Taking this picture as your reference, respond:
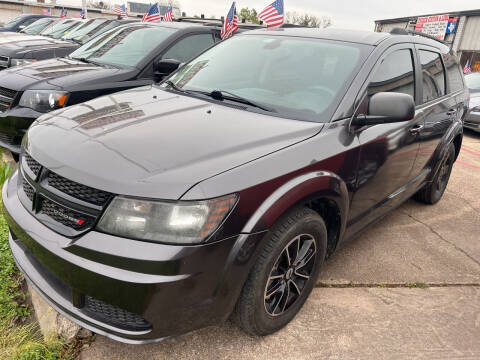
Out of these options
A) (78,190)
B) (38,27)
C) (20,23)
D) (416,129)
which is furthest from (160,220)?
(20,23)

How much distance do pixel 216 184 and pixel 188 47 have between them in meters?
3.81

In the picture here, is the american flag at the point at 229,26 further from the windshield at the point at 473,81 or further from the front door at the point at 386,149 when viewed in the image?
the windshield at the point at 473,81

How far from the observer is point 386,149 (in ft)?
8.88

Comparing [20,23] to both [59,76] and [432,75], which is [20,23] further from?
[432,75]

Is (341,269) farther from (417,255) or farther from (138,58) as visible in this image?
(138,58)

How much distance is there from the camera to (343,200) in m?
2.36

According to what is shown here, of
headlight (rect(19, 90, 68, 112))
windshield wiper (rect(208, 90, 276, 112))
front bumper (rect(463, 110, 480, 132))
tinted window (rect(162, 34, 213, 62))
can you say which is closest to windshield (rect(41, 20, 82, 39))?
tinted window (rect(162, 34, 213, 62))

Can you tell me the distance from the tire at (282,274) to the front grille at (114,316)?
50cm

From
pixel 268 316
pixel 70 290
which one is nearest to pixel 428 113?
pixel 268 316

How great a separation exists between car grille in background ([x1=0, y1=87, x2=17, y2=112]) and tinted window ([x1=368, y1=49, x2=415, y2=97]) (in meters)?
3.43

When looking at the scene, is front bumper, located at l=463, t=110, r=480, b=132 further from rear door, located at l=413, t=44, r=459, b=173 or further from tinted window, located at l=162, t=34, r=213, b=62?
tinted window, located at l=162, t=34, r=213, b=62

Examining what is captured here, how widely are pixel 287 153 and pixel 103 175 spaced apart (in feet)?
2.93

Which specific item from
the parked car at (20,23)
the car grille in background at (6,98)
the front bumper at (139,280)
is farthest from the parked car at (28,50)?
the parked car at (20,23)

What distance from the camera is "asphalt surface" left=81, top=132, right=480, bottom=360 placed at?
2.17 meters
